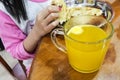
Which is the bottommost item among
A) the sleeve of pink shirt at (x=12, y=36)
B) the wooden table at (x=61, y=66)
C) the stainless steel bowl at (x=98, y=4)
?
the sleeve of pink shirt at (x=12, y=36)

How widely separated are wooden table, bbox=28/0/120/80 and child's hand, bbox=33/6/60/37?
60mm

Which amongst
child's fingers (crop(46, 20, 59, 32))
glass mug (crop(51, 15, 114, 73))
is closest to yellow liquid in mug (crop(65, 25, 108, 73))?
glass mug (crop(51, 15, 114, 73))

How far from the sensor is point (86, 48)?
54 centimetres

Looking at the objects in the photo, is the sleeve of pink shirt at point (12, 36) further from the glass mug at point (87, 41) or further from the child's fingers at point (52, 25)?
the glass mug at point (87, 41)

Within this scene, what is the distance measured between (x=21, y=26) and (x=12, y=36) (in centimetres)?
5

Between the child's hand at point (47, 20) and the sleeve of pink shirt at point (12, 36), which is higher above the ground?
the child's hand at point (47, 20)

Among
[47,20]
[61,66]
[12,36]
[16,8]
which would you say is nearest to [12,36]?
[12,36]

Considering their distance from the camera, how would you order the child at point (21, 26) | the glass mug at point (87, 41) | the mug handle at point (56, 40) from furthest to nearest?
the child at point (21, 26) → the mug handle at point (56, 40) → the glass mug at point (87, 41)

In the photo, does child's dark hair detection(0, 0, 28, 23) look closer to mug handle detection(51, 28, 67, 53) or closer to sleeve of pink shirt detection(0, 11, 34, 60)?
sleeve of pink shirt detection(0, 11, 34, 60)

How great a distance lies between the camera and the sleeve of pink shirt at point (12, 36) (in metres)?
0.85

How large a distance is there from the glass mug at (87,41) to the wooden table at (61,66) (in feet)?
0.06

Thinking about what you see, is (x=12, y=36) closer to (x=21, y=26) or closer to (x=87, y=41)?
(x=21, y=26)

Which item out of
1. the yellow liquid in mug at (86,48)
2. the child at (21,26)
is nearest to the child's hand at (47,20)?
the child at (21,26)

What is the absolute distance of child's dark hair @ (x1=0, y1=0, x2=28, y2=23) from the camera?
825mm
